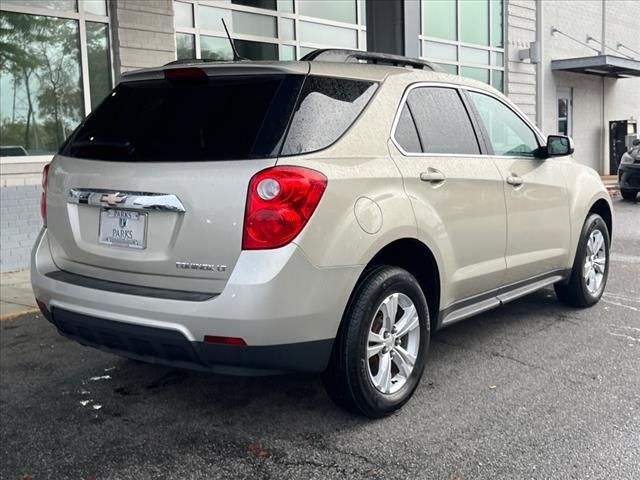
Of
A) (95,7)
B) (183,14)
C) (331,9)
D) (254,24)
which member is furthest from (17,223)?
(331,9)

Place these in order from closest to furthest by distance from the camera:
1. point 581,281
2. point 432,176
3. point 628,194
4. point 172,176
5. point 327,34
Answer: point 172,176, point 432,176, point 581,281, point 327,34, point 628,194

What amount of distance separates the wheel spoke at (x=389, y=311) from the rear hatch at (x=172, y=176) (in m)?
0.92

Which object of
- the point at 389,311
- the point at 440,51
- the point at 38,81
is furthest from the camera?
the point at 440,51

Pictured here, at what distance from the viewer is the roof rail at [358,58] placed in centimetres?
400

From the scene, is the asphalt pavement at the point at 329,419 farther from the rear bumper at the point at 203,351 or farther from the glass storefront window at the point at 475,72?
the glass storefront window at the point at 475,72

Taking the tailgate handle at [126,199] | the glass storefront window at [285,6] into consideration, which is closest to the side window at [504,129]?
the tailgate handle at [126,199]

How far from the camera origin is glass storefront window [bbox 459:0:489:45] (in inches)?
675

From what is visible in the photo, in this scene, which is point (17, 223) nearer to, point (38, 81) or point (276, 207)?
point (38, 81)

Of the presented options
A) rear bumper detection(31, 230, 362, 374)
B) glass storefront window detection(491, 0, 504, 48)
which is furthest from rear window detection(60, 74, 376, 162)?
glass storefront window detection(491, 0, 504, 48)

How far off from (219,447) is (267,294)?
0.87 meters

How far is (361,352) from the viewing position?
347cm

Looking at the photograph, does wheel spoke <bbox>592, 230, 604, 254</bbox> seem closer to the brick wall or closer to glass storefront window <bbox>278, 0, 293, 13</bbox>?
the brick wall

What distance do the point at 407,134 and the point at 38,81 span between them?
6.50 meters

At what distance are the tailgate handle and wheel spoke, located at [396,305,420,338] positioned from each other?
132cm
